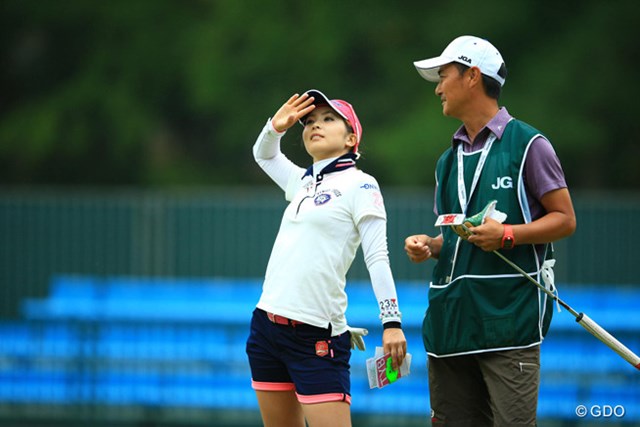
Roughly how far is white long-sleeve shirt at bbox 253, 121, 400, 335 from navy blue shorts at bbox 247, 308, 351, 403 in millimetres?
61

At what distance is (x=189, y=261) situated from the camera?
12430 mm

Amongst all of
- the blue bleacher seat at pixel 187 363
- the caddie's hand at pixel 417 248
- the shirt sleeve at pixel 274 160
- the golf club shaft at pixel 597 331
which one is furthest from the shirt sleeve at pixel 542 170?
the blue bleacher seat at pixel 187 363

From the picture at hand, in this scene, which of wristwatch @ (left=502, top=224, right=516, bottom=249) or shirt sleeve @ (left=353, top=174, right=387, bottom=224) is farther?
shirt sleeve @ (left=353, top=174, right=387, bottom=224)

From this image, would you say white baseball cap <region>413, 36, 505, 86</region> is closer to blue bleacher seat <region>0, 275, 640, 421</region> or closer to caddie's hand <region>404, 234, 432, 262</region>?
caddie's hand <region>404, 234, 432, 262</region>

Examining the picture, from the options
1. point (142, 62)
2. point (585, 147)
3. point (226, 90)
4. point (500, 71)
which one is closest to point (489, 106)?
point (500, 71)

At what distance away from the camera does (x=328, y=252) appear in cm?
411

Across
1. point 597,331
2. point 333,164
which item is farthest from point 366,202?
point 597,331

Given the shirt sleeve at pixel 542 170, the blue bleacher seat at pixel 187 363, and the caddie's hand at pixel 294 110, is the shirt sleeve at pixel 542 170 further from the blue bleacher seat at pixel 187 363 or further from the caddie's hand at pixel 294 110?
the blue bleacher seat at pixel 187 363

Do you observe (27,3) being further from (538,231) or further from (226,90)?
(538,231)

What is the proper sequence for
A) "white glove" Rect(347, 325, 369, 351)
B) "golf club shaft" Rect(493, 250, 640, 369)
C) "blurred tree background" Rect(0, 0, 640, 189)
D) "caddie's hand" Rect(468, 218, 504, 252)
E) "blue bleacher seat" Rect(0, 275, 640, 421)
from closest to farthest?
"caddie's hand" Rect(468, 218, 504, 252) → "golf club shaft" Rect(493, 250, 640, 369) → "white glove" Rect(347, 325, 369, 351) → "blue bleacher seat" Rect(0, 275, 640, 421) → "blurred tree background" Rect(0, 0, 640, 189)

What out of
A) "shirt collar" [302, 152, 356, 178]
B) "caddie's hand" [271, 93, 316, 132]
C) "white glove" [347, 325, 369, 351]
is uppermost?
"caddie's hand" [271, 93, 316, 132]

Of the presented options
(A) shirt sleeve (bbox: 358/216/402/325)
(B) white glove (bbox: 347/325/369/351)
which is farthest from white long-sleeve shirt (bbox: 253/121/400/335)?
(B) white glove (bbox: 347/325/369/351)

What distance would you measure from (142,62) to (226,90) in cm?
232

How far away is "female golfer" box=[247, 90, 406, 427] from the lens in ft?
13.3
